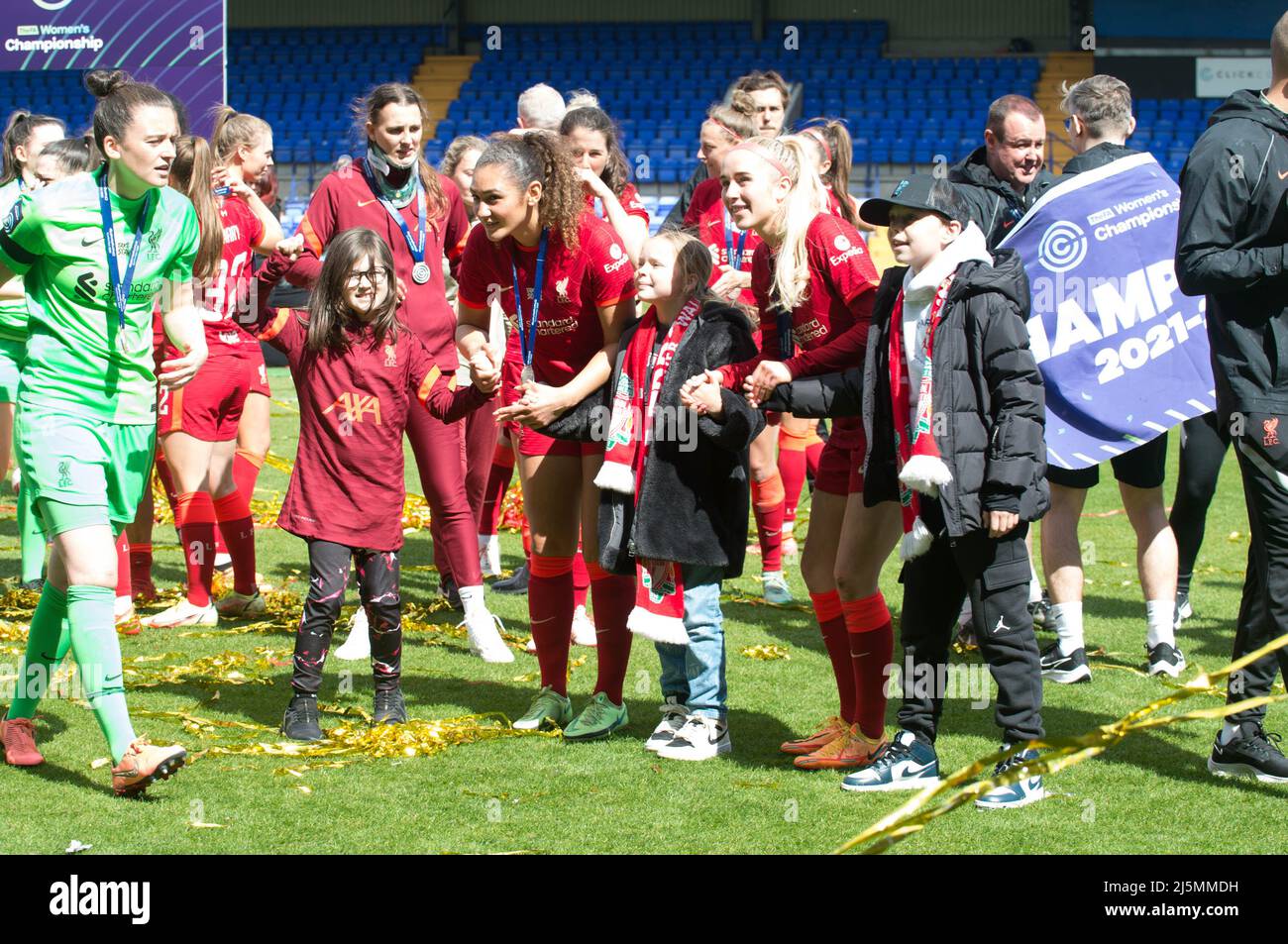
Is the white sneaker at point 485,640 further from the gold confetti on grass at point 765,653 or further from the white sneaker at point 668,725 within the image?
the white sneaker at point 668,725

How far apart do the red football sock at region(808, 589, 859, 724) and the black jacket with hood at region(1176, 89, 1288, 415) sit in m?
1.48

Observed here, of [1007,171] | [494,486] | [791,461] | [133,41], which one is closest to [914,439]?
[1007,171]

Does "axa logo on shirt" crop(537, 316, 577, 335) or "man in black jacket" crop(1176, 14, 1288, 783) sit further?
"axa logo on shirt" crop(537, 316, 577, 335)

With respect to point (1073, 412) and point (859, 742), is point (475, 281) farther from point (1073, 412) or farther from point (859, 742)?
point (1073, 412)

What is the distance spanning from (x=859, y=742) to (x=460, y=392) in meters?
1.84

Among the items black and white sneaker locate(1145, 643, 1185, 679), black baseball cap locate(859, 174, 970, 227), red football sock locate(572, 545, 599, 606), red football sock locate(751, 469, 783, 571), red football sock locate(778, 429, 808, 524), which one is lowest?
black and white sneaker locate(1145, 643, 1185, 679)

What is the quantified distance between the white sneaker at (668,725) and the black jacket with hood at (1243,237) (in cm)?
208

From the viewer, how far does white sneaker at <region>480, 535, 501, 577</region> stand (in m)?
8.53

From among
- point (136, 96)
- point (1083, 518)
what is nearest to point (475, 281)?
point (136, 96)

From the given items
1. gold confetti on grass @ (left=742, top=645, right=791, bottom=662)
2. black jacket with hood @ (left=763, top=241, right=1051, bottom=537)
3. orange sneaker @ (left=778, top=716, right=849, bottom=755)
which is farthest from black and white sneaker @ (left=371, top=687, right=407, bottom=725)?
black jacket with hood @ (left=763, top=241, right=1051, bottom=537)

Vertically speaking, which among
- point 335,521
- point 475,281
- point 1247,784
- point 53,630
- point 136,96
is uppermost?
point 136,96

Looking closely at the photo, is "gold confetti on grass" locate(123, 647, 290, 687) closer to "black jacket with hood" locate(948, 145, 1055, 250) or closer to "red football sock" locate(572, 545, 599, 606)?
"red football sock" locate(572, 545, 599, 606)

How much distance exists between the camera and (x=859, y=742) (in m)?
5.25

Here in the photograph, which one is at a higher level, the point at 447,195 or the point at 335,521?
the point at 447,195
